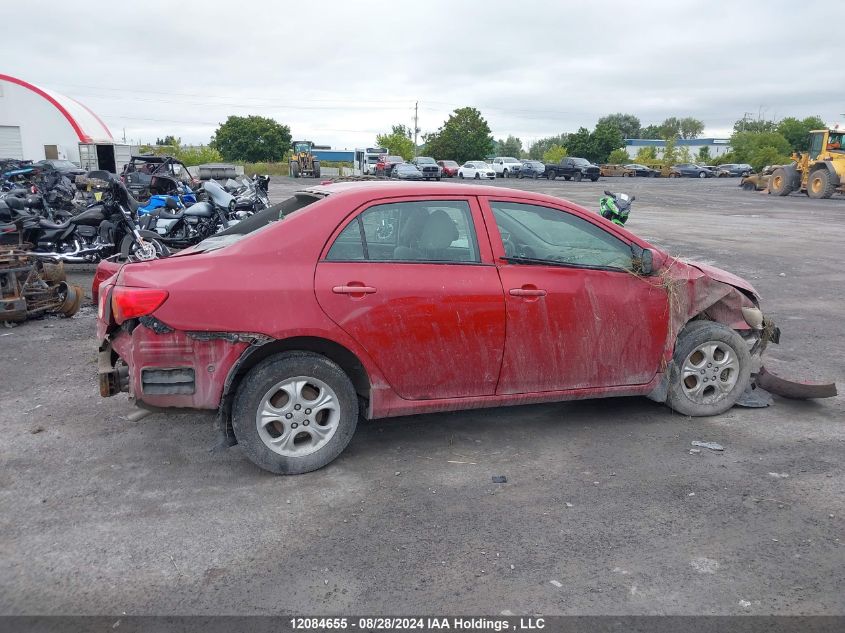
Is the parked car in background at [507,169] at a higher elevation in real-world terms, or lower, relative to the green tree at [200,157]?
lower

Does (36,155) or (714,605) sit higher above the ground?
(36,155)

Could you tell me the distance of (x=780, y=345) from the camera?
7.09 m

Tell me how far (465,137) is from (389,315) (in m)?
70.6

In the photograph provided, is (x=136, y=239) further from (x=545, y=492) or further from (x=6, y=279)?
(x=545, y=492)

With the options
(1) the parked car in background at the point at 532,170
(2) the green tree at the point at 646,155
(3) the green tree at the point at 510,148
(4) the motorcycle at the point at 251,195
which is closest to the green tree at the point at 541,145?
→ (3) the green tree at the point at 510,148

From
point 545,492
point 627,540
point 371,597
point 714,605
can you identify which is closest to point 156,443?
point 371,597

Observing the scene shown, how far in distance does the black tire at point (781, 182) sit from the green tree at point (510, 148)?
3943 inches

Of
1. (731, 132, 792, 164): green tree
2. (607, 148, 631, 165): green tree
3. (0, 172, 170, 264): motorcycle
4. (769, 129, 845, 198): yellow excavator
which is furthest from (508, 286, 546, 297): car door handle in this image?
(607, 148, 631, 165): green tree

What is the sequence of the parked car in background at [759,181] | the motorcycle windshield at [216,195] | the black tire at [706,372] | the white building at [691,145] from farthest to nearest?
the white building at [691,145], the parked car in background at [759,181], the motorcycle windshield at [216,195], the black tire at [706,372]

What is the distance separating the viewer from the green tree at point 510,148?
440ft

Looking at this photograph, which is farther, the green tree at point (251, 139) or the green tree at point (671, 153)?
the green tree at point (671, 153)

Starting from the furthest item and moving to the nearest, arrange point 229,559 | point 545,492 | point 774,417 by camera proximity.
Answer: point 774,417
point 545,492
point 229,559

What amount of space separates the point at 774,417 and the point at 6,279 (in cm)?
771

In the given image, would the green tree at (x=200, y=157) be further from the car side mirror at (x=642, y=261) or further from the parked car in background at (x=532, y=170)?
the car side mirror at (x=642, y=261)
